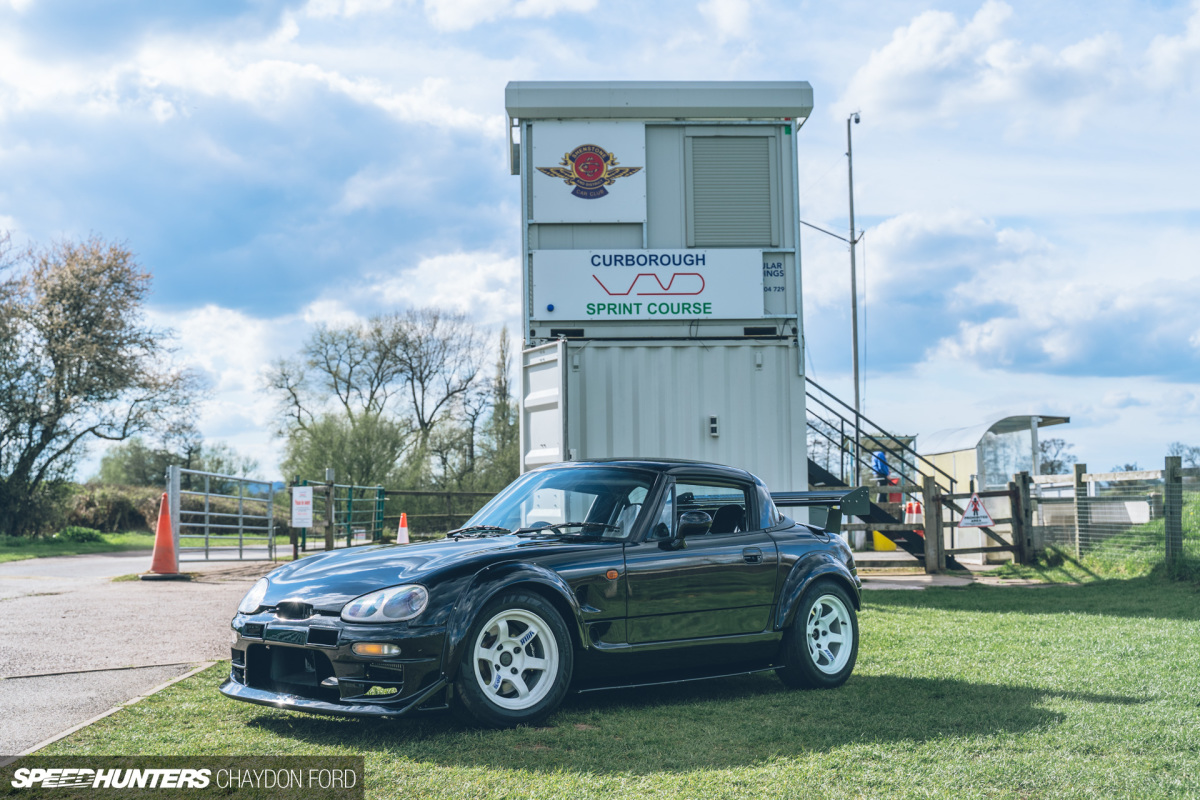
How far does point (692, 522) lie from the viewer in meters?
5.58

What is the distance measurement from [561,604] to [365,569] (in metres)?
0.99

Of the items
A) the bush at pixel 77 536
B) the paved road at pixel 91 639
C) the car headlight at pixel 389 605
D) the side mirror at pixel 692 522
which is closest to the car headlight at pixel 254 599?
the car headlight at pixel 389 605

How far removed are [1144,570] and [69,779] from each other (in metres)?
13.1

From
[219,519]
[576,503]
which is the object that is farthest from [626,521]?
[219,519]

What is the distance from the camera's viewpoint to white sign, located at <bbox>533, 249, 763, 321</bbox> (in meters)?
11.0

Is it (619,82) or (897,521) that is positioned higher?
(619,82)

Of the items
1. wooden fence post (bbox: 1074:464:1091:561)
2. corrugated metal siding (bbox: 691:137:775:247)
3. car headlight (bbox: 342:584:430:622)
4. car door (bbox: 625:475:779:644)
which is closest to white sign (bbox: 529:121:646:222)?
A: corrugated metal siding (bbox: 691:137:775:247)

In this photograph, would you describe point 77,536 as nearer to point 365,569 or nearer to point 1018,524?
point 1018,524

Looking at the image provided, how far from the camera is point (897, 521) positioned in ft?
50.2

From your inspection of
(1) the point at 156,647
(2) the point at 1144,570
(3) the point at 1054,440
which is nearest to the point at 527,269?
(1) the point at 156,647

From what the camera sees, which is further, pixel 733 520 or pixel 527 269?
pixel 527 269

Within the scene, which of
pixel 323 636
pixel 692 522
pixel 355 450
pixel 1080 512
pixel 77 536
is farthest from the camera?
pixel 355 450

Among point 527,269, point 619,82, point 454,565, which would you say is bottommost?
point 454,565

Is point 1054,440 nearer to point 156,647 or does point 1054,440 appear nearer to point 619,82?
point 619,82
